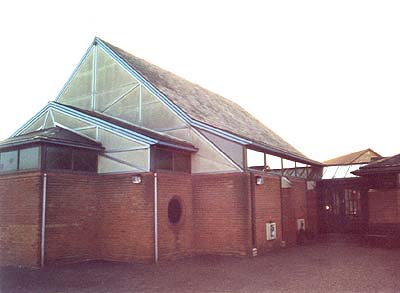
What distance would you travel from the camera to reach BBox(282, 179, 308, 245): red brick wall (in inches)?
669

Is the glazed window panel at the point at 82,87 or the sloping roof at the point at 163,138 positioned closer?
the sloping roof at the point at 163,138

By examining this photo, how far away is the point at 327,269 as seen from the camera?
11.0 meters

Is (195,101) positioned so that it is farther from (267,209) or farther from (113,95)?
(267,209)

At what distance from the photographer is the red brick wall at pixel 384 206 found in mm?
16125

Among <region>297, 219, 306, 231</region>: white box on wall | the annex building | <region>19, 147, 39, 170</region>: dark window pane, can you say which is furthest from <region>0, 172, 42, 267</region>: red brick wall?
<region>297, 219, 306, 231</region>: white box on wall

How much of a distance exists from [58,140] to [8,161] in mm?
Answer: 2078

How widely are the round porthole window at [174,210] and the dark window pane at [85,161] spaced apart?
288cm

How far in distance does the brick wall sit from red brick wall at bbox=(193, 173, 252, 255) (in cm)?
85

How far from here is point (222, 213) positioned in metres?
14.1

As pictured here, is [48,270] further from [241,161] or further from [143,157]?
[241,161]

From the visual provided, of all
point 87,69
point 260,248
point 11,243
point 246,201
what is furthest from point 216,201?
point 87,69

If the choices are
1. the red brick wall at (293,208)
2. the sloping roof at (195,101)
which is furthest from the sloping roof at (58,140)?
the red brick wall at (293,208)

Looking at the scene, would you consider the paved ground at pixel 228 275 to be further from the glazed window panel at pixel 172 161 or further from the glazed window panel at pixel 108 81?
the glazed window panel at pixel 108 81

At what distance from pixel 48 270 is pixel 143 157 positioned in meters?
4.32
